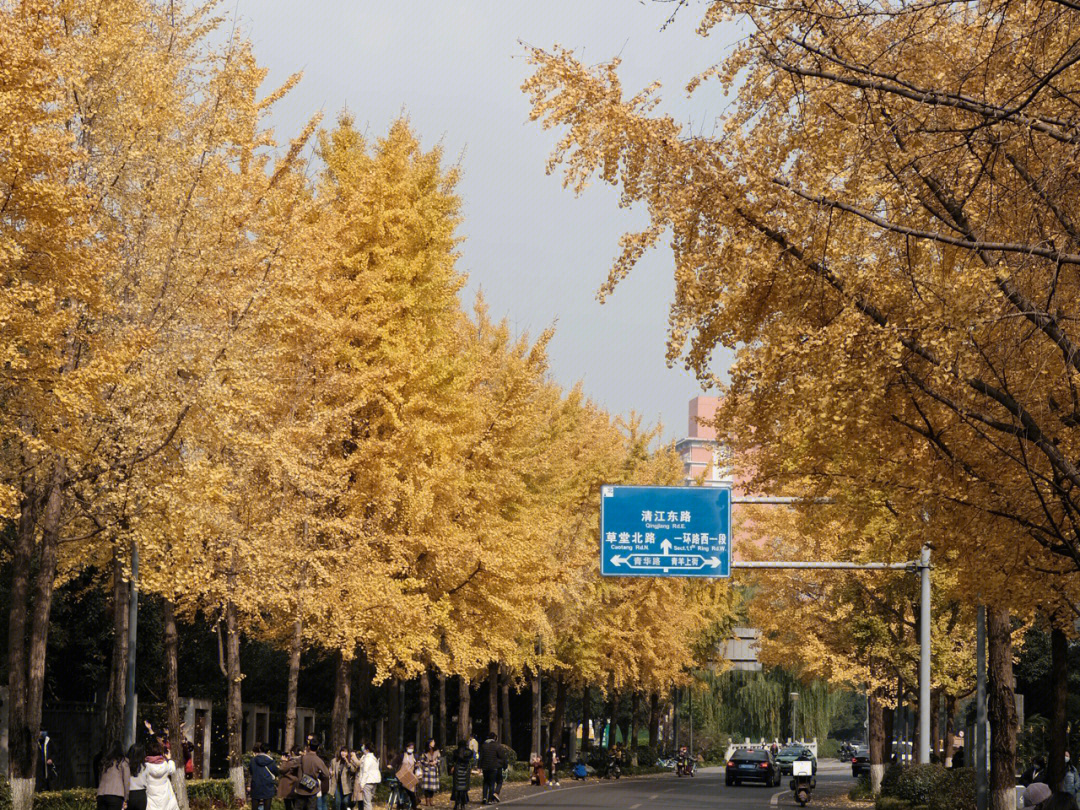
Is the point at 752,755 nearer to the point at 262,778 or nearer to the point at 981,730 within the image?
the point at 981,730

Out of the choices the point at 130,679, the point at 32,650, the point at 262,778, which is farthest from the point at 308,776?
the point at 32,650

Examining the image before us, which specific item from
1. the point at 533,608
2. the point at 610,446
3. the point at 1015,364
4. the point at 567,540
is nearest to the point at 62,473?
the point at 1015,364

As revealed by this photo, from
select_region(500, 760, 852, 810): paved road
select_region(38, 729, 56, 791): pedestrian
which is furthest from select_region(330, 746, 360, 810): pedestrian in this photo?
select_region(500, 760, 852, 810): paved road

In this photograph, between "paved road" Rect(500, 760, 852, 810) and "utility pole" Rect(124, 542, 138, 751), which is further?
"paved road" Rect(500, 760, 852, 810)

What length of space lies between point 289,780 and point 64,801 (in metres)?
3.30

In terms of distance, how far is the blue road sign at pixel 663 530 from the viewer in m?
25.5

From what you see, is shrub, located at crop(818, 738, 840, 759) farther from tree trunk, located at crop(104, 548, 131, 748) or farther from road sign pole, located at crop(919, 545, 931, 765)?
tree trunk, located at crop(104, 548, 131, 748)

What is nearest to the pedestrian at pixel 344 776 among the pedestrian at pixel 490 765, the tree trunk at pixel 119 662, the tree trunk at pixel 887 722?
the tree trunk at pixel 119 662

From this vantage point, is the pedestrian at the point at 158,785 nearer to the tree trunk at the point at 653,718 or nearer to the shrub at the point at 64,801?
the shrub at the point at 64,801

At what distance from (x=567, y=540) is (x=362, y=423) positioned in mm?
14231

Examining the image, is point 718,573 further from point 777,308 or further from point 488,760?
point 777,308

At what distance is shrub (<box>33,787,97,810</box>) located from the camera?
1948cm

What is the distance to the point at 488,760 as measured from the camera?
3266 cm

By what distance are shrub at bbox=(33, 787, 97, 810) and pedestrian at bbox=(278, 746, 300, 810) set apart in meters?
2.71
